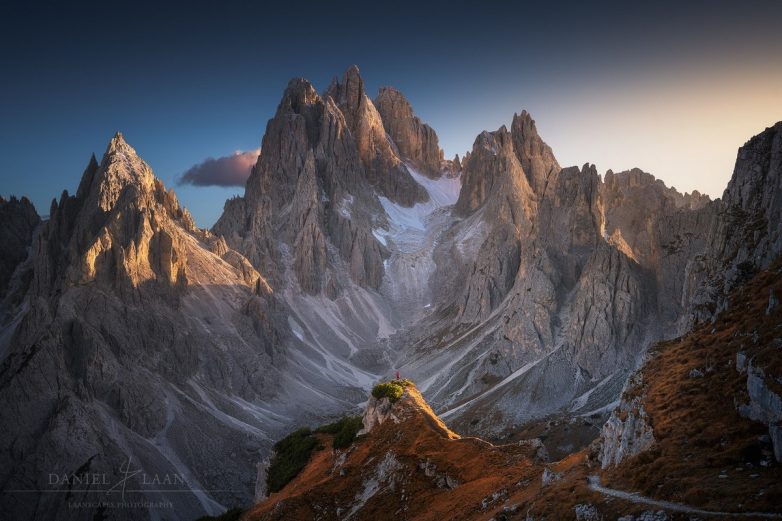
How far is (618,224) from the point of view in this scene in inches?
5906

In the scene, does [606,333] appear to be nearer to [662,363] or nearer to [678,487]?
[662,363]

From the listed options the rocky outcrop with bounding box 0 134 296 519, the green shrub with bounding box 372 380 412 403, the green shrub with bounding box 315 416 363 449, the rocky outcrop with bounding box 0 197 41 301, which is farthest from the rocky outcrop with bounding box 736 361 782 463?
the rocky outcrop with bounding box 0 197 41 301

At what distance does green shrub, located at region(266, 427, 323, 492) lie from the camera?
5031cm

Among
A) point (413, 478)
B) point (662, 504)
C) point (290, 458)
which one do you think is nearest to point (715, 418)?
point (662, 504)

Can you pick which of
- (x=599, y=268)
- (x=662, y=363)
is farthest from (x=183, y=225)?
(x=662, y=363)

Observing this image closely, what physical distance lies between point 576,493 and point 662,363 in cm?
1081

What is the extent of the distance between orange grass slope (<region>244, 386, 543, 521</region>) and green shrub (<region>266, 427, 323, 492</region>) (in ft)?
13.7

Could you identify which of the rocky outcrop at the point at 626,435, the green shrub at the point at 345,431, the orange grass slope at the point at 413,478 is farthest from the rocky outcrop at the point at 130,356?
the rocky outcrop at the point at 626,435

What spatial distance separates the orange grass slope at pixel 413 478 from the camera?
1241 inches

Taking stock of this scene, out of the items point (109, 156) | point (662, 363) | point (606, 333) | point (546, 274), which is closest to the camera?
point (662, 363)

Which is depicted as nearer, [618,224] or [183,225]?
[618,224]

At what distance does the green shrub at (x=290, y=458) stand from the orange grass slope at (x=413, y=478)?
165 inches

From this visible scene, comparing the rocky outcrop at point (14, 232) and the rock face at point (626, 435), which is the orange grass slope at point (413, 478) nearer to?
the rock face at point (626, 435)

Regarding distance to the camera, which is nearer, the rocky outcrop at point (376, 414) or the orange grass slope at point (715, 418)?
the orange grass slope at point (715, 418)
